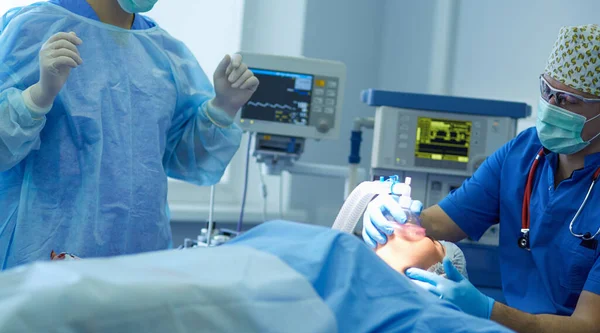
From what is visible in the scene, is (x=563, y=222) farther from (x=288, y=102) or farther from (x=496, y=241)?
(x=288, y=102)

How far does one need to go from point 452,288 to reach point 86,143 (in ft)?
2.87

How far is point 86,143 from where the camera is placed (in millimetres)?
1682

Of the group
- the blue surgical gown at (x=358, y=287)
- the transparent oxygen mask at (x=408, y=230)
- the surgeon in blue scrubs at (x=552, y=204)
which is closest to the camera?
the blue surgical gown at (x=358, y=287)

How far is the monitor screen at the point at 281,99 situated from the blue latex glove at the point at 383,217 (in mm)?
1139

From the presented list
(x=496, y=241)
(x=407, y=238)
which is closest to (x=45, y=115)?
(x=407, y=238)

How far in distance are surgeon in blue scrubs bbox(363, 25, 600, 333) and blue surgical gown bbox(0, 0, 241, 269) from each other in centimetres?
56

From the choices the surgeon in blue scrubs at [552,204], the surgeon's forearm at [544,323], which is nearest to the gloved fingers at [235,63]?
the surgeon in blue scrubs at [552,204]

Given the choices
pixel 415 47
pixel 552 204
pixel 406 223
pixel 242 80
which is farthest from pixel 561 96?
pixel 415 47

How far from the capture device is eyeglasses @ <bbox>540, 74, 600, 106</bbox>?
5.73ft

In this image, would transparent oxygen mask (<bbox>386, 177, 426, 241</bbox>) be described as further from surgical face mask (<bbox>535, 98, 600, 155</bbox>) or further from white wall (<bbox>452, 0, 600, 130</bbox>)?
white wall (<bbox>452, 0, 600, 130</bbox>)

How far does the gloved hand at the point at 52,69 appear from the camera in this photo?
1504 millimetres

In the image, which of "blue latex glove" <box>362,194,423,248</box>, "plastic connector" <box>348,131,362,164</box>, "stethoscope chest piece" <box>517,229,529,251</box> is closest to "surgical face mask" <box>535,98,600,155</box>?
"stethoscope chest piece" <box>517,229,529,251</box>

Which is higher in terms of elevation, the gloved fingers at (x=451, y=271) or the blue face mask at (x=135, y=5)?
the blue face mask at (x=135, y=5)

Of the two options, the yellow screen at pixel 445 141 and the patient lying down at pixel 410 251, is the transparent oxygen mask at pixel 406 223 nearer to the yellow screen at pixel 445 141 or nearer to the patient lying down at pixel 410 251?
the patient lying down at pixel 410 251
